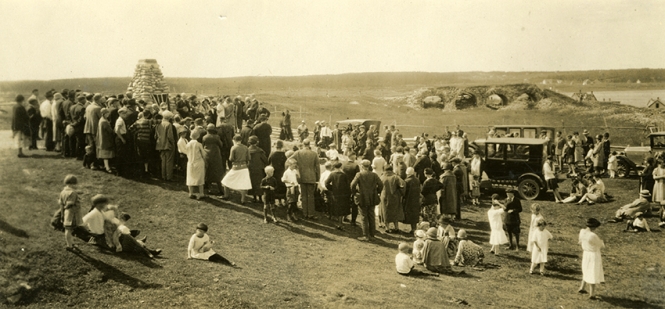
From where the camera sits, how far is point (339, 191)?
1195cm

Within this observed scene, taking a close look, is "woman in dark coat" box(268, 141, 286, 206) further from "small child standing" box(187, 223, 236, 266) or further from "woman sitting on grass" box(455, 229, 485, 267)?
"woman sitting on grass" box(455, 229, 485, 267)

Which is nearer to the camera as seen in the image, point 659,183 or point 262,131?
point 262,131

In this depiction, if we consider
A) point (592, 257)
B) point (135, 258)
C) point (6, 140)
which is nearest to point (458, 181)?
point (592, 257)

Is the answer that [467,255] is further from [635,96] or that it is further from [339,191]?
[635,96]

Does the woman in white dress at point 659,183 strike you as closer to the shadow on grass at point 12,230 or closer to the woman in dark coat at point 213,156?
the woman in dark coat at point 213,156

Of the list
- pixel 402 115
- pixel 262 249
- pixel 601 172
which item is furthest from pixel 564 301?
Result: pixel 402 115

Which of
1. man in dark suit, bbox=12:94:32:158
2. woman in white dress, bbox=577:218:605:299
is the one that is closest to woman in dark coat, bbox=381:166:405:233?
woman in white dress, bbox=577:218:605:299

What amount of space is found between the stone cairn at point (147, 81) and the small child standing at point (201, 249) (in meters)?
16.9

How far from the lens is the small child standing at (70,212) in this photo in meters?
8.23

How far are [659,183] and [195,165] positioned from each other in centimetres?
1279

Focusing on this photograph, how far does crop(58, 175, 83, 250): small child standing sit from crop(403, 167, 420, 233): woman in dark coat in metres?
6.99

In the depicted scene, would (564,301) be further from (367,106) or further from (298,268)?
(367,106)

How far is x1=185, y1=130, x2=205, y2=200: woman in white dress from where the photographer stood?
11.8m

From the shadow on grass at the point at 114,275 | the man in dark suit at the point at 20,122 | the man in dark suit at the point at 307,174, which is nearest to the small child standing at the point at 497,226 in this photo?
the man in dark suit at the point at 307,174
